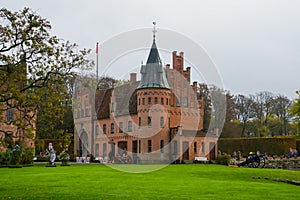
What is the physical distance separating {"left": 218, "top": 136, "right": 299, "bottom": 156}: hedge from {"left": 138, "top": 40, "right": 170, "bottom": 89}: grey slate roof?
13963 mm

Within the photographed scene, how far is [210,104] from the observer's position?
201ft

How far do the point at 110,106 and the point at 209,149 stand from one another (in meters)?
12.5

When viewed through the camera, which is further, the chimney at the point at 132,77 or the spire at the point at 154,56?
the chimney at the point at 132,77

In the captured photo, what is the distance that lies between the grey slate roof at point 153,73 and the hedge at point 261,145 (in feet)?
45.8

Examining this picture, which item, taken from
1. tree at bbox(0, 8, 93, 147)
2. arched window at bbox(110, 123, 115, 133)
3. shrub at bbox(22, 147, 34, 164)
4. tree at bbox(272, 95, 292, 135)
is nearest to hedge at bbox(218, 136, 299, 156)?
arched window at bbox(110, 123, 115, 133)

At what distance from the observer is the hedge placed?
47906 millimetres

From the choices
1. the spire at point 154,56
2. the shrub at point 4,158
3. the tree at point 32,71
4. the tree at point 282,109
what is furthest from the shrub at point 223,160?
the tree at point 282,109

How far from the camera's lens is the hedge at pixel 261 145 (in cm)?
4791

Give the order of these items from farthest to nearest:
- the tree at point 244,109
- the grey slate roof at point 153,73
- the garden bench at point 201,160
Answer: the tree at point 244,109, the grey slate roof at point 153,73, the garden bench at point 201,160

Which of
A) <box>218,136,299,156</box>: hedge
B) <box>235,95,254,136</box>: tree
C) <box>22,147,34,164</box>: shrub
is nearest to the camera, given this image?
<box>22,147,34,164</box>: shrub

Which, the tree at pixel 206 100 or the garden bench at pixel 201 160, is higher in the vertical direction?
the tree at pixel 206 100

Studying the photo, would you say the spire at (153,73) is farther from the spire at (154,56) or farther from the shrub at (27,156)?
the shrub at (27,156)

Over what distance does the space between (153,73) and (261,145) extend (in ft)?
53.7

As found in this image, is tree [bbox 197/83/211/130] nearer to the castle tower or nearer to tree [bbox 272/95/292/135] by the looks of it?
tree [bbox 272/95/292/135]
